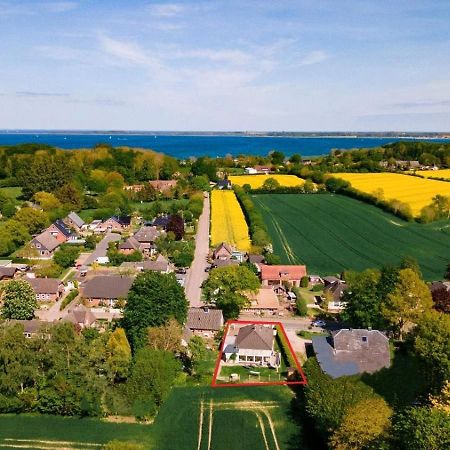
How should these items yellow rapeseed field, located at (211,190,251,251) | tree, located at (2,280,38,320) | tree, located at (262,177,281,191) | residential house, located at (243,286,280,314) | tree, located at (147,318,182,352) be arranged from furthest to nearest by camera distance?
tree, located at (262,177,281,191) < yellow rapeseed field, located at (211,190,251,251) < residential house, located at (243,286,280,314) < tree, located at (2,280,38,320) < tree, located at (147,318,182,352)

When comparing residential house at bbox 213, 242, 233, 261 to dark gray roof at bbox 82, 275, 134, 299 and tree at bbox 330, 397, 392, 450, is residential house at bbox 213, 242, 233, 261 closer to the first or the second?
dark gray roof at bbox 82, 275, 134, 299

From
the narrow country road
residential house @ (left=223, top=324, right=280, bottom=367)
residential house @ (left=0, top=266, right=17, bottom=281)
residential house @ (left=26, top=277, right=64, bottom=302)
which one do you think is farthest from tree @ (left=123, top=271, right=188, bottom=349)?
residential house @ (left=0, top=266, right=17, bottom=281)

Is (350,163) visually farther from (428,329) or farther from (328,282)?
(428,329)

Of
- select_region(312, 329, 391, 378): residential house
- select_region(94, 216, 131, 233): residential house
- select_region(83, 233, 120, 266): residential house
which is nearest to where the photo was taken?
select_region(312, 329, 391, 378): residential house

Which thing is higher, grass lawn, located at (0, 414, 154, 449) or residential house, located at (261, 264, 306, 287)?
residential house, located at (261, 264, 306, 287)

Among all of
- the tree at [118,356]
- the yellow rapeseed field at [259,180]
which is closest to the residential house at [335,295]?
the tree at [118,356]

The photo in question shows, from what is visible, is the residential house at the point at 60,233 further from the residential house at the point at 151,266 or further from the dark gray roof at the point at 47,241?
the residential house at the point at 151,266
